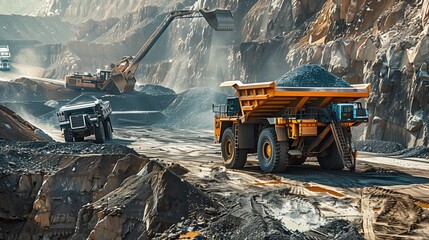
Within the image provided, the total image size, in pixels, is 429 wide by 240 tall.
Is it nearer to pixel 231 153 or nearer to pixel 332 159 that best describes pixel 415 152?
pixel 332 159

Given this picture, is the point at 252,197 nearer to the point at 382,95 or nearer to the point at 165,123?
the point at 382,95

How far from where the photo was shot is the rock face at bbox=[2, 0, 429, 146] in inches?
874

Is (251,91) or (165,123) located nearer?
(251,91)

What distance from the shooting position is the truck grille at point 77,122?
2234 cm

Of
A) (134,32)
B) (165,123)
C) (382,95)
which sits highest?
(134,32)

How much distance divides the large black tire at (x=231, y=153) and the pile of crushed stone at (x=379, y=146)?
688 cm

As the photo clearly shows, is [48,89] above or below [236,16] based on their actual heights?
below

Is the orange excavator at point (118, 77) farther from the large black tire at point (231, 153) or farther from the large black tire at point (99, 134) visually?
the large black tire at point (231, 153)

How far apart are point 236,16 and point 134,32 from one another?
25.0 m

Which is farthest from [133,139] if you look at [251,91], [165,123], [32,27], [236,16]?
[32,27]

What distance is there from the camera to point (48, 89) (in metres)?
49.8

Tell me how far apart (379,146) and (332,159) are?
6.81m

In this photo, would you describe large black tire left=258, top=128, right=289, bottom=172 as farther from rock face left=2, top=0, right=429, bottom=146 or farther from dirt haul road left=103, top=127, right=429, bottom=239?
rock face left=2, top=0, right=429, bottom=146

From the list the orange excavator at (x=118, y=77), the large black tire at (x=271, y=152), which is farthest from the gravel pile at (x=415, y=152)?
the orange excavator at (x=118, y=77)
